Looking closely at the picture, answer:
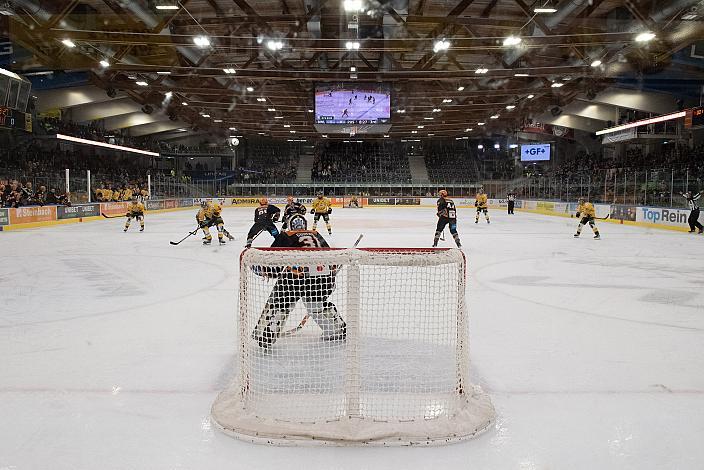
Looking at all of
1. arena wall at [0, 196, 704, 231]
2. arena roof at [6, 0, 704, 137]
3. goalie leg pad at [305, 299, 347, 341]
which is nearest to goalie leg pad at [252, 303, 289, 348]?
goalie leg pad at [305, 299, 347, 341]

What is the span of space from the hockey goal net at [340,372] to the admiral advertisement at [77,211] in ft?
61.0

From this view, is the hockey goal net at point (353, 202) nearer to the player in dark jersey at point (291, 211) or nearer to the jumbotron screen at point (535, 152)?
the jumbotron screen at point (535, 152)

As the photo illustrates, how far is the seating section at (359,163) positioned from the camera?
43.2 metres

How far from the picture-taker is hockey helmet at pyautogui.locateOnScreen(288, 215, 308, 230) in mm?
4281

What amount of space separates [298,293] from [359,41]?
1209 centimetres

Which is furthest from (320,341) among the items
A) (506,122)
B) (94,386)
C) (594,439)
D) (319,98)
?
(506,122)

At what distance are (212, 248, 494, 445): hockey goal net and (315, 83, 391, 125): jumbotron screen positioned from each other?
14.5m

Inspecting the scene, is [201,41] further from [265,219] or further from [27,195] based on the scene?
[27,195]

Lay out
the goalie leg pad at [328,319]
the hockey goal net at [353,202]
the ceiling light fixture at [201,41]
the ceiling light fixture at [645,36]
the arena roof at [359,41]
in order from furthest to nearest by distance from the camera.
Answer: the hockey goal net at [353,202], the ceiling light fixture at [201,41], the arena roof at [359,41], the ceiling light fixture at [645,36], the goalie leg pad at [328,319]

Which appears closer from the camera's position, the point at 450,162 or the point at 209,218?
the point at 209,218

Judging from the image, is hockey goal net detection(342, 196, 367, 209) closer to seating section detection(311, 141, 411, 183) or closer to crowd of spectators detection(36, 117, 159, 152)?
seating section detection(311, 141, 411, 183)

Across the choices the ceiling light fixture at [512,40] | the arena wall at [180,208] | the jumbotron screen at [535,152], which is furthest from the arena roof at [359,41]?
the jumbotron screen at [535,152]

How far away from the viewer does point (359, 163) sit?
46.5 metres

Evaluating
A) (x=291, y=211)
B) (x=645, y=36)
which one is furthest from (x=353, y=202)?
(x=291, y=211)
